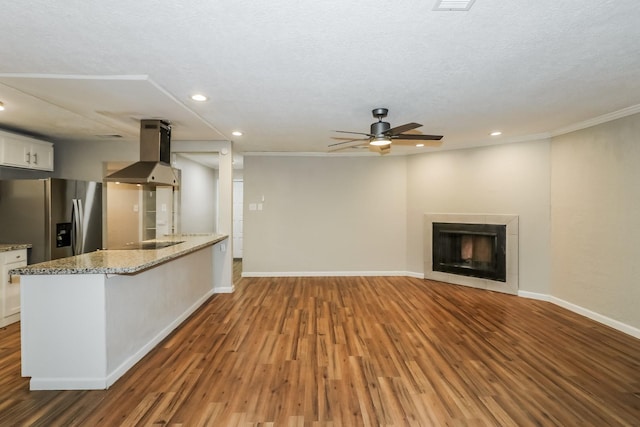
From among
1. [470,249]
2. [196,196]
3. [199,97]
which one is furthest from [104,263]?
[470,249]

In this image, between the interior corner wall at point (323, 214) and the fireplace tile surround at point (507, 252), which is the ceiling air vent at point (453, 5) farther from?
the interior corner wall at point (323, 214)

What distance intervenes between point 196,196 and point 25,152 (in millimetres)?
3072

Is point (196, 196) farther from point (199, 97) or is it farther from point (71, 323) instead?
point (71, 323)

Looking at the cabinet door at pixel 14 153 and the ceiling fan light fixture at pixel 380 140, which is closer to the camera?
the ceiling fan light fixture at pixel 380 140

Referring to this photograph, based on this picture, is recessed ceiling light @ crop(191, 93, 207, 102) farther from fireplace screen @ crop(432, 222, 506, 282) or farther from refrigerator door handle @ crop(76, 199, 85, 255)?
fireplace screen @ crop(432, 222, 506, 282)

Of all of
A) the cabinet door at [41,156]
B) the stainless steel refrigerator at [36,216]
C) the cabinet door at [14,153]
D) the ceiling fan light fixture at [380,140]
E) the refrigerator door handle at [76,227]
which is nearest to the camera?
the ceiling fan light fixture at [380,140]

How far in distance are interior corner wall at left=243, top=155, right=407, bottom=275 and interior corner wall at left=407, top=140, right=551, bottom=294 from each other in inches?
12.1

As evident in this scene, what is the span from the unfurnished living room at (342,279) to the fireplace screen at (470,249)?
0.03 metres

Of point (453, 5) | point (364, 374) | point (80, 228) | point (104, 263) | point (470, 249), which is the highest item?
point (453, 5)

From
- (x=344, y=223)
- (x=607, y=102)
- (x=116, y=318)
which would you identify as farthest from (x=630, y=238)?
(x=116, y=318)

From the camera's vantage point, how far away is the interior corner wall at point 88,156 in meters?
4.82

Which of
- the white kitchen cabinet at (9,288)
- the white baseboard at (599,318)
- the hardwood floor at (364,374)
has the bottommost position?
the hardwood floor at (364,374)

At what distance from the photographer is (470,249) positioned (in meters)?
5.32

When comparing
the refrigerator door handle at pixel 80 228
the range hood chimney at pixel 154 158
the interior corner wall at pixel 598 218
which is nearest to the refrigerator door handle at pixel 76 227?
the refrigerator door handle at pixel 80 228
